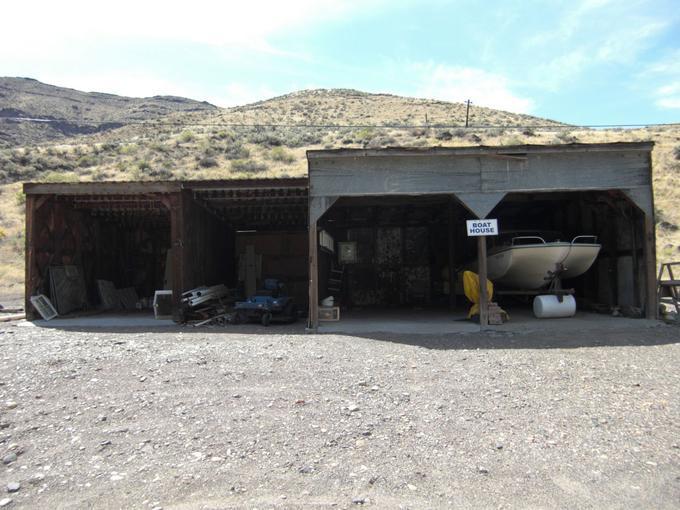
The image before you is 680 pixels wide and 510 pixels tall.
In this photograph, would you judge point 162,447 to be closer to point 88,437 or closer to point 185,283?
point 88,437

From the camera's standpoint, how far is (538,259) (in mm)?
12070

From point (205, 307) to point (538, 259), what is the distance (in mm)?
8840

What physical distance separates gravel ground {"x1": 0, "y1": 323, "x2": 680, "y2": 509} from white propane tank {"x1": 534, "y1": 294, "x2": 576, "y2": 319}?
3.39 m

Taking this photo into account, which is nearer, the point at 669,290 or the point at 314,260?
the point at 314,260

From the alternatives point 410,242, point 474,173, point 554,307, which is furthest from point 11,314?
point 554,307

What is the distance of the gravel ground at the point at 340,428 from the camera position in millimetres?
3666

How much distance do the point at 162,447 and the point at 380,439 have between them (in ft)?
6.66

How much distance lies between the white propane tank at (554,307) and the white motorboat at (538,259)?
65 cm

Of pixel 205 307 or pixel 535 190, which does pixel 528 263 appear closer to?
pixel 535 190

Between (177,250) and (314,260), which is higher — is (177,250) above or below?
above

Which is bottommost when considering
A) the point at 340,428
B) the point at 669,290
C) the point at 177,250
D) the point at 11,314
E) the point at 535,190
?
the point at 340,428

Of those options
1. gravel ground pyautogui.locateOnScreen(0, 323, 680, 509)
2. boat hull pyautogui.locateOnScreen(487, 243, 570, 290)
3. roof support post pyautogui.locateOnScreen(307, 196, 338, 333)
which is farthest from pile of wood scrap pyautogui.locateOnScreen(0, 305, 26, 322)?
boat hull pyautogui.locateOnScreen(487, 243, 570, 290)

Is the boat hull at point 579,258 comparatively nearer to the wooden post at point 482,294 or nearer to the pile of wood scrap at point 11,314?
the wooden post at point 482,294

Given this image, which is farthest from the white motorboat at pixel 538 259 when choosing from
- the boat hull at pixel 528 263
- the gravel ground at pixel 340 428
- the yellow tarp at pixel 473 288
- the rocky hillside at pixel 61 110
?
the rocky hillside at pixel 61 110
